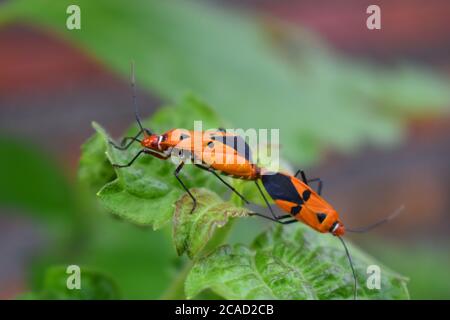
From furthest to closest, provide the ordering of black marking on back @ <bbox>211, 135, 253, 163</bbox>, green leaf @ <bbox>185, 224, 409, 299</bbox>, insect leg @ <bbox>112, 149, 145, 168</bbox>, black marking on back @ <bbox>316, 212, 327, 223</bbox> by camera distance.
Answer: black marking on back @ <bbox>211, 135, 253, 163</bbox> < black marking on back @ <bbox>316, 212, 327, 223</bbox> < insect leg @ <bbox>112, 149, 145, 168</bbox> < green leaf @ <bbox>185, 224, 409, 299</bbox>

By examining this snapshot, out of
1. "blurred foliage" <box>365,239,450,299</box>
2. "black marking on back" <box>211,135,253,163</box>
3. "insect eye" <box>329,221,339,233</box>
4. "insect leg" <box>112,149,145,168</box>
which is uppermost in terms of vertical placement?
"black marking on back" <box>211,135,253,163</box>

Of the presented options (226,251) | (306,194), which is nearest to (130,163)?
(226,251)

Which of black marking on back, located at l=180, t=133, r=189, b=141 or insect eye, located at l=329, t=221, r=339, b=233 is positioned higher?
black marking on back, located at l=180, t=133, r=189, b=141

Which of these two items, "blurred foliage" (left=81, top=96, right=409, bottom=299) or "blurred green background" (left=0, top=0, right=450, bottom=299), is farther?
"blurred green background" (left=0, top=0, right=450, bottom=299)

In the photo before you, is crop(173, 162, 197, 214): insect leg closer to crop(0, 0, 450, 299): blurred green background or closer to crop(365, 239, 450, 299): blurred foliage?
crop(0, 0, 450, 299): blurred green background

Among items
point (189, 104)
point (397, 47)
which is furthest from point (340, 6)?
point (189, 104)

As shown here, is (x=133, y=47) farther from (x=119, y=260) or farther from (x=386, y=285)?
(x=386, y=285)

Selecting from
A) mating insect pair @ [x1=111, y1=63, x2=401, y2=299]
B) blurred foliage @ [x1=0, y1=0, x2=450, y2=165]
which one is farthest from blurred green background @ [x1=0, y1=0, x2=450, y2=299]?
mating insect pair @ [x1=111, y1=63, x2=401, y2=299]

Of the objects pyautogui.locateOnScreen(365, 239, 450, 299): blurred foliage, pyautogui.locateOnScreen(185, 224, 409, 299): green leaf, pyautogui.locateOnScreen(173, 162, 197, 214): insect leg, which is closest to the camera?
pyautogui.locateOnScreen(185, 224, 409, 299): green leaf

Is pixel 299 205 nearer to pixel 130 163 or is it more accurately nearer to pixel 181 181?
pixel 181 181
